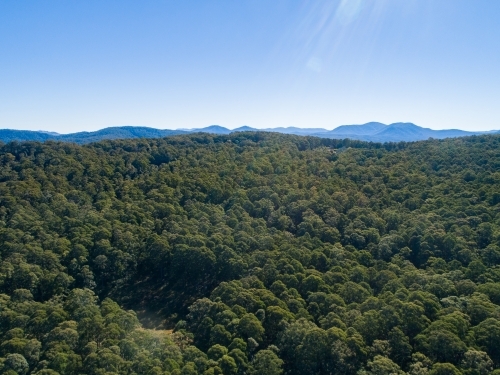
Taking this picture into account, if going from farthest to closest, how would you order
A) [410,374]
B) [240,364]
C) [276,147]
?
1. [276,147]
2. [240,364]
3. [410,374]

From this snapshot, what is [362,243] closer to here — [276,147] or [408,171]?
[408,171]

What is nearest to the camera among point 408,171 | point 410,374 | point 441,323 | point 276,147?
point 410,374

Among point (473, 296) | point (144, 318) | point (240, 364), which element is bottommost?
point (144, 318)

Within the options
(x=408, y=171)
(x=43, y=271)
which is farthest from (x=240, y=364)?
(x=408, y=171)

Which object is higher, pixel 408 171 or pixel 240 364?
pixel 408 171

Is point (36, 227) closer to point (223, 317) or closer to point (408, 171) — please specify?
point (223, 317)

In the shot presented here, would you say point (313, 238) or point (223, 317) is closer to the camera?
point (223, 317)
